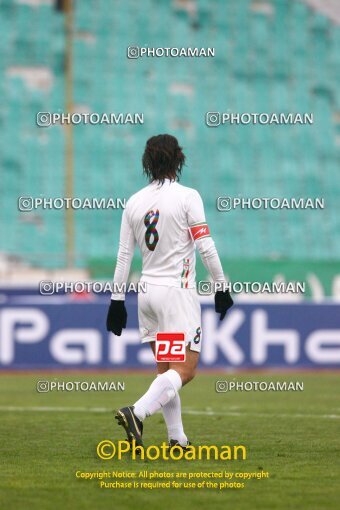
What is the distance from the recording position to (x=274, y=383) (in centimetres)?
1430

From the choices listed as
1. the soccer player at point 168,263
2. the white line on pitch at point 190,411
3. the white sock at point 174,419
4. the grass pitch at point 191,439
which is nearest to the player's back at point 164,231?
the soccer player at point 168,263

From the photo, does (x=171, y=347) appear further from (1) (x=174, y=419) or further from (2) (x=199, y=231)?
(2) (x=199, y=231)

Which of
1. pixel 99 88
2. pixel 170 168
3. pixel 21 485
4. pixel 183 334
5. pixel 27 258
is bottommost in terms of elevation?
pixel 21 485

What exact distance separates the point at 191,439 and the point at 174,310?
1.47 meters

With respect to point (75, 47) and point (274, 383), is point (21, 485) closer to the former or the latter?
point (274, 383)

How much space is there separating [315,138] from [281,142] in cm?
109

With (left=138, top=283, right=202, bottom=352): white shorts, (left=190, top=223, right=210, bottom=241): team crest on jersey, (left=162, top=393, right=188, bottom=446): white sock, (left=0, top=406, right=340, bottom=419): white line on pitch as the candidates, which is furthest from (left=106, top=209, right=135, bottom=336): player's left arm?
(left=0, top=406, right=340, bottom=419): white line on pitch

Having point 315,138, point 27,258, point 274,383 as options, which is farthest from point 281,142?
point 274,383

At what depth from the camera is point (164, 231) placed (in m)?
6.75

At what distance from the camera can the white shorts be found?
6.67m

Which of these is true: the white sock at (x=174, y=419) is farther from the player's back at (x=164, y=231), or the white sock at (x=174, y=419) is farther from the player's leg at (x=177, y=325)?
the player's back at (x=164, y=231)

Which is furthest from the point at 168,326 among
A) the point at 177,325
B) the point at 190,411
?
the point at 190,411

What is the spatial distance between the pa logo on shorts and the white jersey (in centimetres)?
33

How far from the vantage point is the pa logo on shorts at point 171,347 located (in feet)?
21.8
